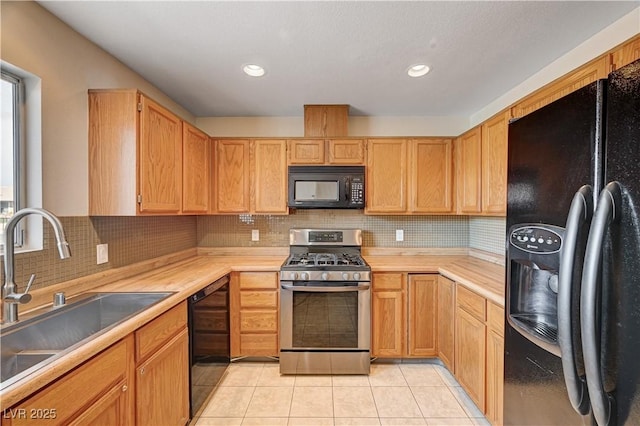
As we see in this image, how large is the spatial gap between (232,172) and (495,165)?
7.72 feet

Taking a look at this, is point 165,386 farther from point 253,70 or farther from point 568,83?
point 568,83

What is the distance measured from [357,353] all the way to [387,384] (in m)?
0.32

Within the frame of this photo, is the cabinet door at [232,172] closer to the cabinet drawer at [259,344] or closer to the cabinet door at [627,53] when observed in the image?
the cabinet drawer at [259,344]

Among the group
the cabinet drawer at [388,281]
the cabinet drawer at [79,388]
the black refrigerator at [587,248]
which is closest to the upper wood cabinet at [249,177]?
the cabinet drawer at [388,281]

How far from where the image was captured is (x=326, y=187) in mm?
2799

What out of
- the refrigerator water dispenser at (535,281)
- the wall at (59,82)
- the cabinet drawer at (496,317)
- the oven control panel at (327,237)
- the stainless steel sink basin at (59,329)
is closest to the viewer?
the refrigerator water dispenser at (535,281)

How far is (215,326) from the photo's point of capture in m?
2.17

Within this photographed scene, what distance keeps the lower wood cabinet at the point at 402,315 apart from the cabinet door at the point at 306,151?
4.24ft

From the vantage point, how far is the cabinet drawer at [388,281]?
251 centimetres

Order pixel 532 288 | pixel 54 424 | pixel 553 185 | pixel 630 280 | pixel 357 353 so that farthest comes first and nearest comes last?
1. pixel 357 353
2. pixel 532 288
3. pixel 553 185
4. pixel 54 424
5. pixel 630 280

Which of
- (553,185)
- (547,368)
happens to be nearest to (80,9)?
(553,185)

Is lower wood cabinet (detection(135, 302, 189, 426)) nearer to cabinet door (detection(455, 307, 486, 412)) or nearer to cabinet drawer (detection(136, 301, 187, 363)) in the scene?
cabinet drawer (detection(136, 301, 187, 363))

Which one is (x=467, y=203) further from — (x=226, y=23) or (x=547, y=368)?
(x=226, y=23)

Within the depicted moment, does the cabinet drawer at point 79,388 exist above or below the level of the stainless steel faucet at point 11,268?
below
